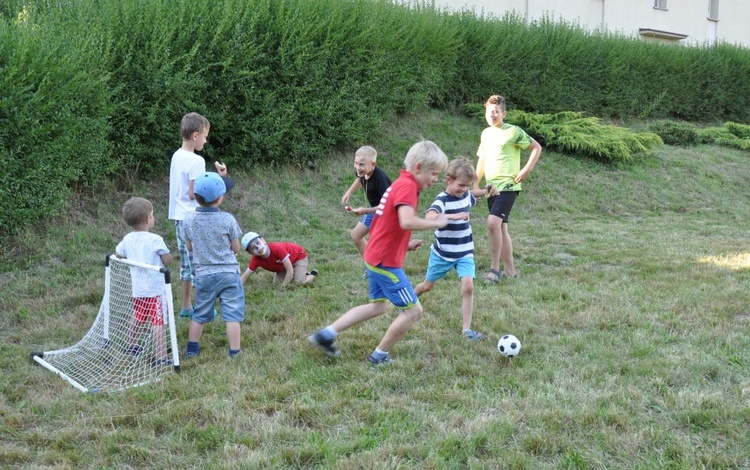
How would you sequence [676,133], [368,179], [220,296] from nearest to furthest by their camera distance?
[220,296]
[368,179]
[676,133]

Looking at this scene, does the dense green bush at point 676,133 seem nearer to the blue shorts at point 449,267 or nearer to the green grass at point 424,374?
the green grass at point 424,374

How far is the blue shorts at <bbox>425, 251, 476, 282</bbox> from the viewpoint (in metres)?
5.74

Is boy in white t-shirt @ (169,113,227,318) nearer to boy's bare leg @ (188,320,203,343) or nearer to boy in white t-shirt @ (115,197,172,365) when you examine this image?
boy in white t-shirt @ (115,197,172,365)

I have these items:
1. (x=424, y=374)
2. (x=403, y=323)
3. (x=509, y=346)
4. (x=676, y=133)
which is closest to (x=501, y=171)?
(x=509, y=346)

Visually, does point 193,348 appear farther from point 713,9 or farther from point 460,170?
point 713,9

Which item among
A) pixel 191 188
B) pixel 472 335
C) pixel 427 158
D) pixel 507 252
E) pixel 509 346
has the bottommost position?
pixel 507 252

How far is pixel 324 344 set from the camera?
5043 millimetres

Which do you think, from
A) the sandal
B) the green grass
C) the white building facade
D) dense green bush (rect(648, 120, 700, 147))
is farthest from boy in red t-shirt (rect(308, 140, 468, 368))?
the white building facade

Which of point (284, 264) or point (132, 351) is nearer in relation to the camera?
point (132, 351)

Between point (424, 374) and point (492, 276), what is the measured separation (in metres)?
2.87

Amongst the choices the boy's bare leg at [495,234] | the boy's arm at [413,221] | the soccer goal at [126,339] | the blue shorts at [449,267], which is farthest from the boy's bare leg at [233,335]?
the boy's bare leg at [495,234]

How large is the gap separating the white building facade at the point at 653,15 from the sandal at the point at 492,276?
607 inches

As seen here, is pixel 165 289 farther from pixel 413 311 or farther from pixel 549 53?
pixel 549 53

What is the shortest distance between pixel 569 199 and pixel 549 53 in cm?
526
